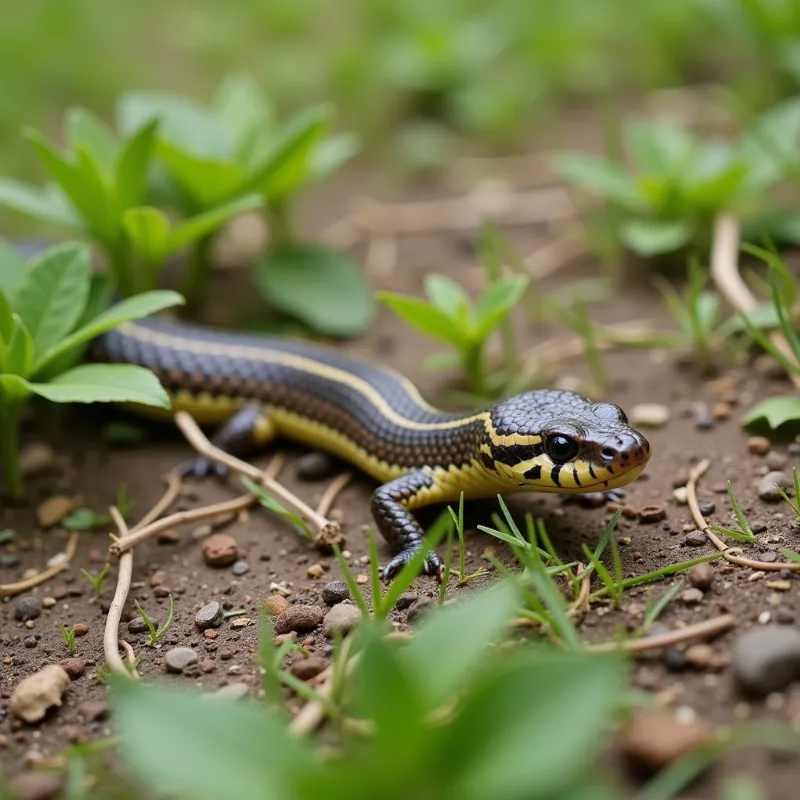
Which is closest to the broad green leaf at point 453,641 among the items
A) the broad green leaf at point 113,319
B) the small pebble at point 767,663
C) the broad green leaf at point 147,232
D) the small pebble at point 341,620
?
the small pebble at point 767,663

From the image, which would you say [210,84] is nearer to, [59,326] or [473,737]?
[59,326]

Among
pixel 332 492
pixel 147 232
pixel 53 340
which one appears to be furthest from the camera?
pixel 147 232

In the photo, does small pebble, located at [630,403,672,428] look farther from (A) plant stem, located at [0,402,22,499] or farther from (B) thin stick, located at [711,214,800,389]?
(A) plant stem, located at [0,402,22,499]

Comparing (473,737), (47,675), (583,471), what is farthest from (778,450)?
(47,675)

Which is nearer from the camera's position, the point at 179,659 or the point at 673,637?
the point at 673,637

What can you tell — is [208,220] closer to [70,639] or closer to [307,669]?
[70,639]

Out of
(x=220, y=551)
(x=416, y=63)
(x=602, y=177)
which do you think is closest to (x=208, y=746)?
(x=220, y=551)

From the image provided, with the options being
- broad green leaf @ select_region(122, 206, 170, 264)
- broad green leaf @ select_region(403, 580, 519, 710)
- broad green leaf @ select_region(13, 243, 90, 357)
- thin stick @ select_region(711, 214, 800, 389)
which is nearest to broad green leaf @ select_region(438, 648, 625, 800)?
broad green leaf @ select_region(403, 580, 519, 710)
